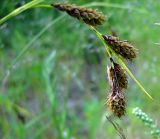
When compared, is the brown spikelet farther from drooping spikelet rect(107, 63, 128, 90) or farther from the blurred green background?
the blurred green background

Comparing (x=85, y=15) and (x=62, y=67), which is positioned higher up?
(x=62, y=67)

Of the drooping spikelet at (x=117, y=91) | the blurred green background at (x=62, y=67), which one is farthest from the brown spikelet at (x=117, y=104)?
the blurred green background at (x=62, y=67)

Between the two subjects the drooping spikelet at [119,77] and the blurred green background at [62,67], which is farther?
the blurred green background at [62,67]

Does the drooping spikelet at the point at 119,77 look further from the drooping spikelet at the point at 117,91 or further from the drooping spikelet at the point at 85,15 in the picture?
the drooping spikelet at the point at 85,15

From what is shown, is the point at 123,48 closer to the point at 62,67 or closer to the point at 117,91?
the point at 117,91

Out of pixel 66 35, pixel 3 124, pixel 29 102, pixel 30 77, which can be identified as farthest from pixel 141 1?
pixel 29 102

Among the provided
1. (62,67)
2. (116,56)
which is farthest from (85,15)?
(62,67)
